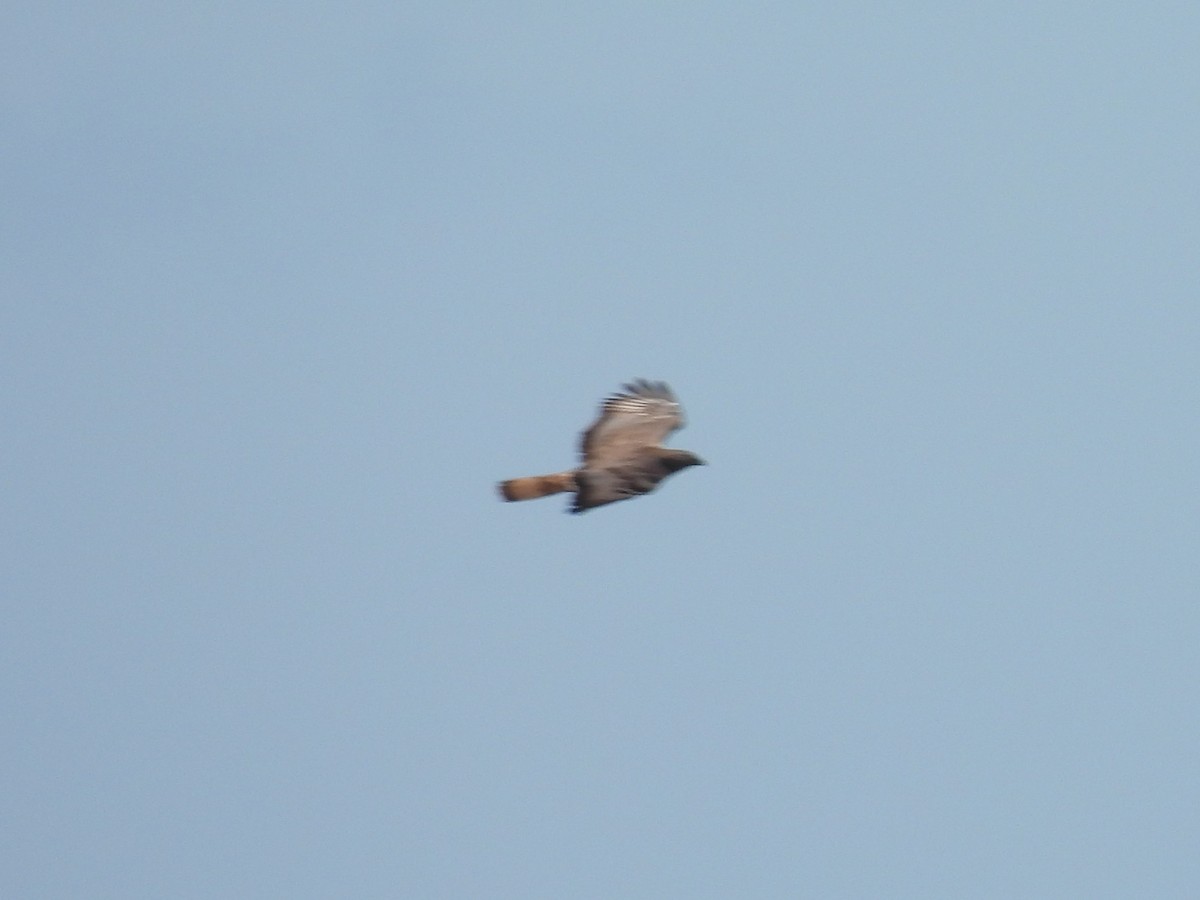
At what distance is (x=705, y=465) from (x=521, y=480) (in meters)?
3.08

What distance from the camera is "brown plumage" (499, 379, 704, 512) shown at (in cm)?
4219

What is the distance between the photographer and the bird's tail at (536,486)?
42.2 metres

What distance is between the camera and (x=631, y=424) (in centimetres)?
4462

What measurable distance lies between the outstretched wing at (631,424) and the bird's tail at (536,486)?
1157 mm

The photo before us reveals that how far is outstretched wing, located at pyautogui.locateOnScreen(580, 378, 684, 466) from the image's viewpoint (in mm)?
43844

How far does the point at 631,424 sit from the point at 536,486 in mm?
2796

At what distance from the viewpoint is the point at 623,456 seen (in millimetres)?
43781

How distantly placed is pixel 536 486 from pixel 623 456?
1.94 m

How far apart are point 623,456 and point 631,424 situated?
3.17 feet

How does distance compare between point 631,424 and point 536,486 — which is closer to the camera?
point 536,486

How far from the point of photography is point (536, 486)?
42.3 m

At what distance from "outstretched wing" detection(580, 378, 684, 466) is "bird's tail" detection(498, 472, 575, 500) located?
45.5 inches

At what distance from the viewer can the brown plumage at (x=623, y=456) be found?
42.2 meters

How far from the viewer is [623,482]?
4269 cm
